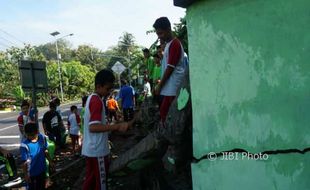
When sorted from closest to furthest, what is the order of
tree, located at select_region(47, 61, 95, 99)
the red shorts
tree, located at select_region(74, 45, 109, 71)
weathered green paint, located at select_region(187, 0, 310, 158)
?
weathered green paint, located at select_region(187, 0, 310, 158), the red shorts, tree, located at select_region(47, 61, 95, 99), tree, located at select_region(74, 45, 109, 71)

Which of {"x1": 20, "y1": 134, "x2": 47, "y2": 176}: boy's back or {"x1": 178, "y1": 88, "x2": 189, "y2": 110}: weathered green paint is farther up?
{"x1": 178, "y1": 88, "x2": 189, "y2": 110}: weathered green paint

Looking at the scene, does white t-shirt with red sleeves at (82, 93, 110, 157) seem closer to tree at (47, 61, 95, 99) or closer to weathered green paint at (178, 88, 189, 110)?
weathered green paint at (178, 88, 189, 110)

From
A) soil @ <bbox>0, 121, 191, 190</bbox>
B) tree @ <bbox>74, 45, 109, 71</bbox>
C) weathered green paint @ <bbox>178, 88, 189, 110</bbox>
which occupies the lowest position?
soil @ <bbox>0, 121, 191, 190</bbox>

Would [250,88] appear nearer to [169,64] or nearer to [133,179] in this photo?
[169,64]

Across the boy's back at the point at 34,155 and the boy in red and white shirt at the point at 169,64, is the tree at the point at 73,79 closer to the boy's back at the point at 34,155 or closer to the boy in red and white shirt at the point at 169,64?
the boy's back at the point at 34,155

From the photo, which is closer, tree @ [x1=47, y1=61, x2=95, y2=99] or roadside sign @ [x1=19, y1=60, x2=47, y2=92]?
roadside sign @ [x1=19, y1=60, x2=47, y2=92]

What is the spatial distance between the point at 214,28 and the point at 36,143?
12.0ft

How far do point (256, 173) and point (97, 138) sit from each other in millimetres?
2007

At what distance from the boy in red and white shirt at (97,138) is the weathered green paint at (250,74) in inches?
49.7

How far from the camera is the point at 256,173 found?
291cm

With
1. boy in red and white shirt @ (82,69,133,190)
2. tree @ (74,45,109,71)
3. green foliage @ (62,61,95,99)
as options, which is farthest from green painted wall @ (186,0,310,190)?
tree @ (74,45,109,71)

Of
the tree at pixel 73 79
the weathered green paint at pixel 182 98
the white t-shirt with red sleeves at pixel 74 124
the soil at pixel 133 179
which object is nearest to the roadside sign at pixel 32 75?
the white t-shirt with red sleeves at pixel 74 124

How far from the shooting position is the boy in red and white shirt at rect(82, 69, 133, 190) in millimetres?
4273

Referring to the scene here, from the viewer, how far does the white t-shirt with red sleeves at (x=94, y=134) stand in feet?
14.0
